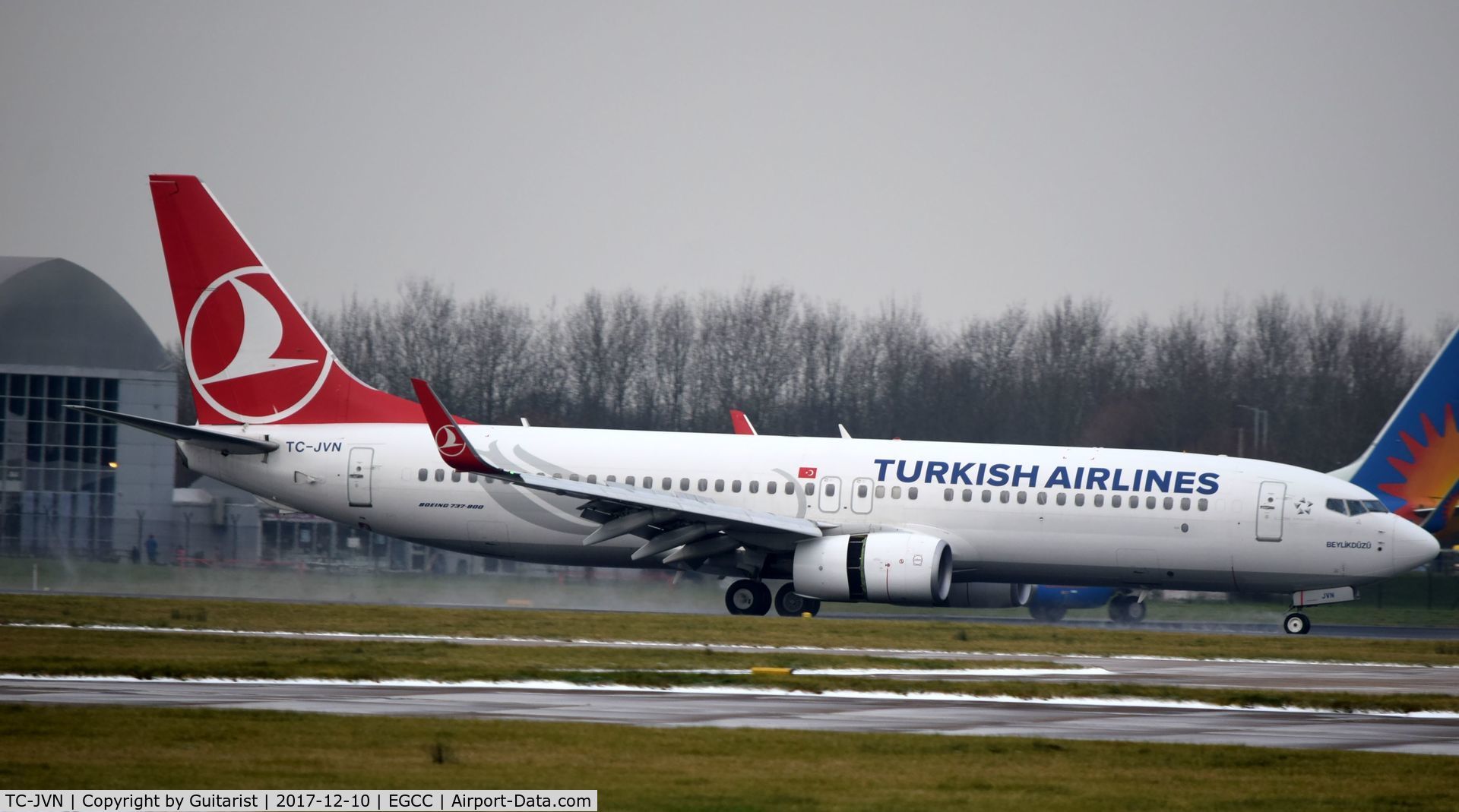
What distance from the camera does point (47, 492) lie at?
58.6 metres

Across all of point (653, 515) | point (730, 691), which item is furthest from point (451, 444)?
point (730, 691)

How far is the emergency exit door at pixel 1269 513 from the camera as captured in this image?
31.1 m

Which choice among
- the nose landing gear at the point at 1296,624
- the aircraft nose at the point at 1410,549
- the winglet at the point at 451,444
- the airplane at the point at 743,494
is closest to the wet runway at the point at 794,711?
the winglet at the point at 451,444

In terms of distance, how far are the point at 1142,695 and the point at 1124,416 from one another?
58.7 meters

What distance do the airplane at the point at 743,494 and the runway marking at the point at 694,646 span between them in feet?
17.1

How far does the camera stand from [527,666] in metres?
20.3

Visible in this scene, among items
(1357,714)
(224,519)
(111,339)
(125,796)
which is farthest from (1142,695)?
(111,339)

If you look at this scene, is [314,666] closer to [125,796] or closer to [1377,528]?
[125,796]

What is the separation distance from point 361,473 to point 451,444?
4.32 metres

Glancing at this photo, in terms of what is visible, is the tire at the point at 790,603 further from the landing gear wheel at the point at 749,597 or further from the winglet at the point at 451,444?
the winglet at the point at 451,444

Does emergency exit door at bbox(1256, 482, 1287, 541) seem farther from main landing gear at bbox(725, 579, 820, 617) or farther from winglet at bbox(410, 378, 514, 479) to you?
winglet at bbox(410, 378, 514, 479)

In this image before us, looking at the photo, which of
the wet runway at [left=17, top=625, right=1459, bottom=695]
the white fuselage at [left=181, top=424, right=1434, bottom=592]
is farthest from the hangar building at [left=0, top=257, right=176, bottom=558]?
the wet runway at [left=17, top=625, right=1459, bottom=695]

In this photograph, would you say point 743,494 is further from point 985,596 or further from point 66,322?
point 66,322

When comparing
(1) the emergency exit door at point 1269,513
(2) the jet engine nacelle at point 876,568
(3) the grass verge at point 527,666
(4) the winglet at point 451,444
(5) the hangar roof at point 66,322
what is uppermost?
(5) the hangar roof at point 66,322
